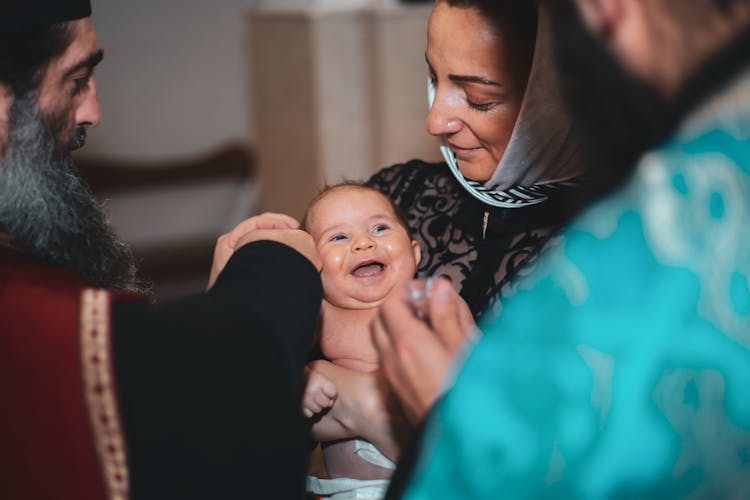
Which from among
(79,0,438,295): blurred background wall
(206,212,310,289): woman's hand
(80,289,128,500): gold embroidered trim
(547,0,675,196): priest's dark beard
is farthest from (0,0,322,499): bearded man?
(79,0,438,295): blurred background wall

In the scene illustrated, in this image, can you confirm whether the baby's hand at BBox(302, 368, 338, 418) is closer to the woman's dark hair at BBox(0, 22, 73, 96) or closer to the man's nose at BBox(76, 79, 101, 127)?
the man's nose at BBox(76, 79, 101, 127)

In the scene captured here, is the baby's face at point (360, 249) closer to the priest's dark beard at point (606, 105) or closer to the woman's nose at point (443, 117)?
the woman's nose at point (443, 117)

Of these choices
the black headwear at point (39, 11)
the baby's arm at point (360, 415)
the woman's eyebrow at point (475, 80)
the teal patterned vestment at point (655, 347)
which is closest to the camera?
the teal patterned vestment at point (655, 347)

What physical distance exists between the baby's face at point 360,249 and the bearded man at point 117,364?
81 centimetres

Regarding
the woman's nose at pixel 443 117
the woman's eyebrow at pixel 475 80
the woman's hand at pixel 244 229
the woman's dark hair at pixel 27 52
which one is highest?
the woman's dark hair at pixel 27 52

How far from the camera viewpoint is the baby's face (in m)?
2.83

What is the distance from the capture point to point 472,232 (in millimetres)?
2879

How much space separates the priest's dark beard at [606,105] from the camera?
1522mm

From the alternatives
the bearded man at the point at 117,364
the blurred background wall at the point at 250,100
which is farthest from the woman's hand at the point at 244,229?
the blurred background wall at the point at 250,100

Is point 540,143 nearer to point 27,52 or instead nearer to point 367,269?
point 367,269

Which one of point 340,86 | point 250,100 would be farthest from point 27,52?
point 250,100

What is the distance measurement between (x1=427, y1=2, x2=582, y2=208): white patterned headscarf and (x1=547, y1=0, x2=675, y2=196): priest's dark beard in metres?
0.80

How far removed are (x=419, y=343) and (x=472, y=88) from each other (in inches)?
Result: 45.8

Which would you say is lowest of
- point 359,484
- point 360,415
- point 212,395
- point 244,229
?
point 359,484
